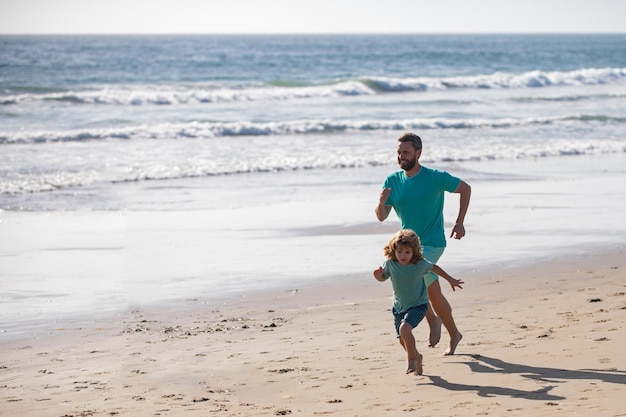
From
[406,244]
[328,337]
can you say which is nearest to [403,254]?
[406,244]

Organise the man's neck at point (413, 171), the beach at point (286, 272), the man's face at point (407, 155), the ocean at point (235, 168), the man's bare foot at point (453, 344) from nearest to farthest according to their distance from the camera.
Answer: the beach at point (286, 272)
the man's face at point (407, 155)
the man's neck at point (413, 171)
the man's bare foot at point (453, 344)
the ocean at point (235, 168)

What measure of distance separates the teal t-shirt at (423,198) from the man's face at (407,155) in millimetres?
100

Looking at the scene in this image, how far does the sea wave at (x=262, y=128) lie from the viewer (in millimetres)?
23406

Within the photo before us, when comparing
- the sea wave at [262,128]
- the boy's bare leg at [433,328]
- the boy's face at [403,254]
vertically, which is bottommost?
the boy's bare leg at [433,328]

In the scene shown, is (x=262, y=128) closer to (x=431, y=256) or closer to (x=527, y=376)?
(x=431, y=256)

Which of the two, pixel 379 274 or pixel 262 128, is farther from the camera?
pixel 262 128

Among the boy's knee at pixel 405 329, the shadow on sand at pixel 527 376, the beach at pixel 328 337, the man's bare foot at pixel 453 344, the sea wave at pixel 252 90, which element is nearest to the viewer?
the shadow on sand at pixel 527 376

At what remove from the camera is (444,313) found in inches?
246

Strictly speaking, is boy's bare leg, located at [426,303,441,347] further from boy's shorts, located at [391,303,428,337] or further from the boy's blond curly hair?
the boy's blond curly hair

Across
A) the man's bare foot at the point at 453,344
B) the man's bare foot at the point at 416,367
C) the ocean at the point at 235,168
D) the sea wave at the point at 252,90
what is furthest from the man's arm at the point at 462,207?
the sea wave at the point at 252,90

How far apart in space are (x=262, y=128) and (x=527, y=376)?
65.8ft

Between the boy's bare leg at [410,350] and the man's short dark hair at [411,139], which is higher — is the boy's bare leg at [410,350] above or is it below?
below

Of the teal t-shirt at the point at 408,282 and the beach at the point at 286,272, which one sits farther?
the teal t-shirt at the point at 408,282

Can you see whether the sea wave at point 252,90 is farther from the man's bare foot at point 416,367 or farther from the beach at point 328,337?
the man's bare foot at point 416,367
